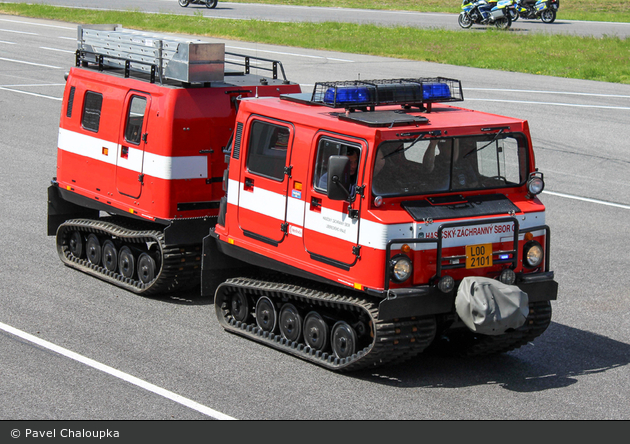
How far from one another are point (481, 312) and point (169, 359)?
3.43m

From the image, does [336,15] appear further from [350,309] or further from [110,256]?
[350,309]

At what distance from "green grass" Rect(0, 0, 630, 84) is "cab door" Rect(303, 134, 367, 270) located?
22.8 metres

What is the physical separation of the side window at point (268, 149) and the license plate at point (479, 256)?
224cm

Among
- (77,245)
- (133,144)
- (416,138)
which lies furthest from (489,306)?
(77,245)

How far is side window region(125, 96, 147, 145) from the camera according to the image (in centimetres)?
1186

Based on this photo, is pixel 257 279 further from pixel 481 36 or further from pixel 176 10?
pixel 176 10

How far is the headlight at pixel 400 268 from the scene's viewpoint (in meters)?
8.80

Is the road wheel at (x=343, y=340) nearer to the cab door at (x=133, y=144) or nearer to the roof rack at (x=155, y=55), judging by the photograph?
the cab door at (x=133, y=144)

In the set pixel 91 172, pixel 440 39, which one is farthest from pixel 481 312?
pixel 440 39

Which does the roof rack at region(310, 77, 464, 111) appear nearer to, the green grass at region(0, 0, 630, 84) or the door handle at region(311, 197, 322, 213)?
the door handle at region(311, 197, 322, 213)

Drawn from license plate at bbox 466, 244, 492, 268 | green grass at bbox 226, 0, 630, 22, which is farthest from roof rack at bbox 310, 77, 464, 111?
green grass at bbox 226, 0, 630, 22

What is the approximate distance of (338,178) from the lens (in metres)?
8.89

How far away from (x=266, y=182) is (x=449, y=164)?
6.84ft

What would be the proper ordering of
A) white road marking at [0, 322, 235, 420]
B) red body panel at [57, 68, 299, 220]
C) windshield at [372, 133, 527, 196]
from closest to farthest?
white road marking at [0, 322, 235, 420]
windshield at [372, 133, 527, 196]
red body panel at [57, 68, 299, 220]
